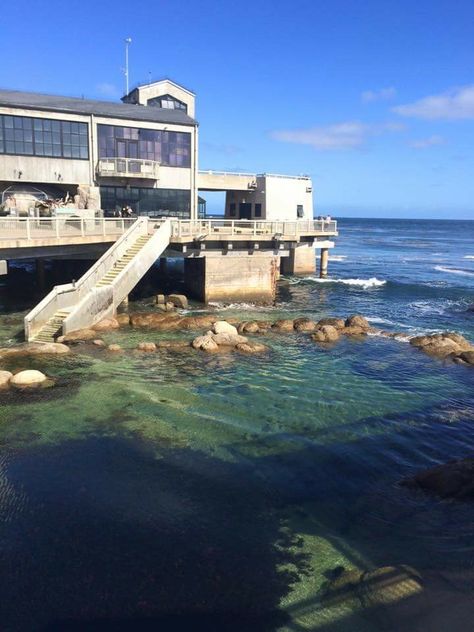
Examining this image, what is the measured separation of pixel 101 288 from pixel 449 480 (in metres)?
18.6

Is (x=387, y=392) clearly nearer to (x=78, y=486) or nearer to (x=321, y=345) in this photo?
(x=321, y=345)

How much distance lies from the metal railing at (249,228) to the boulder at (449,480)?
22129 mm

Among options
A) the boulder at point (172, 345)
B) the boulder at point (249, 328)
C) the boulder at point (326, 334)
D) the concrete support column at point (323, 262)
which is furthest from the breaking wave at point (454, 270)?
the boulder at point (172, 345)

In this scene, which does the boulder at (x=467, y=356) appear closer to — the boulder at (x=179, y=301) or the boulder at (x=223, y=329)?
the boulder at (x=223, y=329)

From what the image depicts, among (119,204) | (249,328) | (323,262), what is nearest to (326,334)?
(249,328)

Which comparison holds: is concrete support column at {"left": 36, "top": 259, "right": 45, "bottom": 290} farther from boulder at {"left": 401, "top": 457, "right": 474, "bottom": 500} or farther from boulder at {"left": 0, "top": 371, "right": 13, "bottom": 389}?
boulder at {"left": 401, "top": 457, "right": 474, "bottom": 500}

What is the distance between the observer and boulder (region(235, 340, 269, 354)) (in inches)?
891

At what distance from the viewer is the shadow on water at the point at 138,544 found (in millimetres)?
8078

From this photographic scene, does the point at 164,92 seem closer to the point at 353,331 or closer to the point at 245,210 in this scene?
the point at 245,210

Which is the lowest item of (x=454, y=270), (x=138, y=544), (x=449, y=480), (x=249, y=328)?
(x=138, y=544)

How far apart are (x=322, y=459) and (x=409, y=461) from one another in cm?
226

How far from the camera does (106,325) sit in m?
25.1

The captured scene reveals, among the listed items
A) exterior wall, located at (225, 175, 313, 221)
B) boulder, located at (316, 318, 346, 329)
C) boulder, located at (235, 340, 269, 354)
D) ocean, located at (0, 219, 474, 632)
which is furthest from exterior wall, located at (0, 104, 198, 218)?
boulder, located at (235, 340, 269, 354)

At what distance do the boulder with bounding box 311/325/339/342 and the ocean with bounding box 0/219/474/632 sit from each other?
9.53 feet
